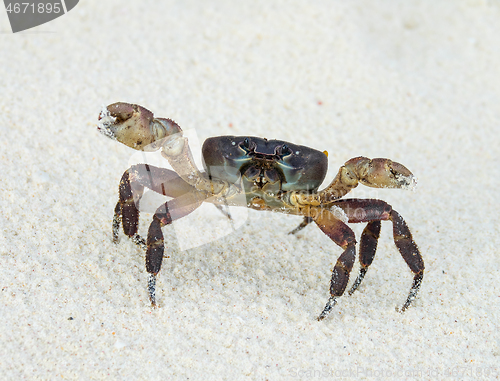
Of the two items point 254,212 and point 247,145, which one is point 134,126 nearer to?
point 247,145

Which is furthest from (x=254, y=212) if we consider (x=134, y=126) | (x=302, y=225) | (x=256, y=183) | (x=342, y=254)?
(x=134, y=126)

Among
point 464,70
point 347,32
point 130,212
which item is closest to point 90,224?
point 130,212

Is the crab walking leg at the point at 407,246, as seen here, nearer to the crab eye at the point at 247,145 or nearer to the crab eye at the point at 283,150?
the crab eye at the point at 283,150

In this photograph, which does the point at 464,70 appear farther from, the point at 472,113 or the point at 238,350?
the point at 238,350

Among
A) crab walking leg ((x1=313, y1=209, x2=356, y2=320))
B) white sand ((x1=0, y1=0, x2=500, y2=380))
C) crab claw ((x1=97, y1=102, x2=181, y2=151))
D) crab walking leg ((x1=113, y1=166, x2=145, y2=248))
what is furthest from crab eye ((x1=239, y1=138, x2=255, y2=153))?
white sand ((x1=0, y1=0, x2=500, y2=380))

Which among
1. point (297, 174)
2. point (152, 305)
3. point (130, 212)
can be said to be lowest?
point (152, 305)

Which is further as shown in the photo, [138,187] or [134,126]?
[138,187]

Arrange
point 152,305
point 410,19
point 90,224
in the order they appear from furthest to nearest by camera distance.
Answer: point 410,19, point 90,224, point 152,305

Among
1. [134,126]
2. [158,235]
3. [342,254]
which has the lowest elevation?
[342,254]
